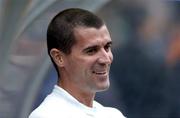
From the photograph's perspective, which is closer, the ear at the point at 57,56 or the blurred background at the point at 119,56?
the ear at the point at 57,56

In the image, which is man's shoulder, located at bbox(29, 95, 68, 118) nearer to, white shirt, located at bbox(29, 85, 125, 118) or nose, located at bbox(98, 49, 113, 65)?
white shirt, located at bbox(29, 85, 125, 118)

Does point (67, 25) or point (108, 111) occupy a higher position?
point (67, 25)

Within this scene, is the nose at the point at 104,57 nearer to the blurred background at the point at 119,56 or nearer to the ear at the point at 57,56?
the ear at the point at 57,56

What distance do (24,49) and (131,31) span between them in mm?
511

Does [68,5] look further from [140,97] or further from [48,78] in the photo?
[140,97]

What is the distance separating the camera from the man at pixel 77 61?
4.14 feet

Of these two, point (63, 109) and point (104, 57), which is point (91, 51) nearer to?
point (104, 57)

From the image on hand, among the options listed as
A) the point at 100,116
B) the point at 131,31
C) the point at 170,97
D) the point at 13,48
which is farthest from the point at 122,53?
the point at 100,116

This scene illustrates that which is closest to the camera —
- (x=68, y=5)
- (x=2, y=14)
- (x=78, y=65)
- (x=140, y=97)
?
(x=78, y=65)

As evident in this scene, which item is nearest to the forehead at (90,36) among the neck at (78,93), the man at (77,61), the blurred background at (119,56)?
the man at (77,61)

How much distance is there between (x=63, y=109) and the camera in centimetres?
126

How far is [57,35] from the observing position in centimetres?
130

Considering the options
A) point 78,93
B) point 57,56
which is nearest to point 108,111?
point 78,93

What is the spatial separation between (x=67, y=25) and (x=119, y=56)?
1009mm
